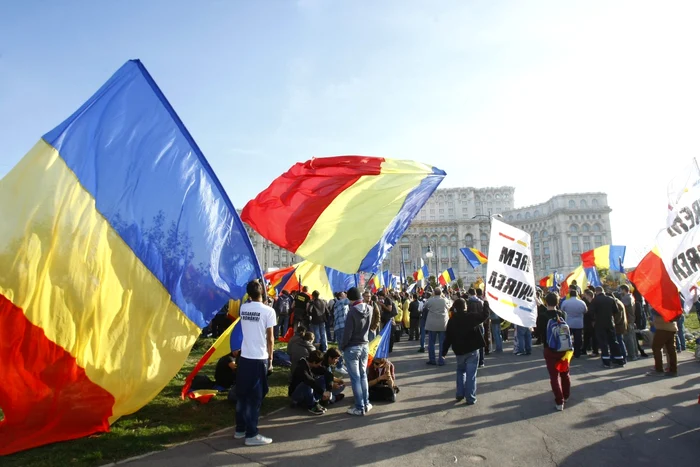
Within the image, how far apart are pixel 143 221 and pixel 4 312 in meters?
1.84

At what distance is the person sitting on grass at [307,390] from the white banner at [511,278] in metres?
3.53

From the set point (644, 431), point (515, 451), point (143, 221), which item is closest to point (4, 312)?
point (143, 221)

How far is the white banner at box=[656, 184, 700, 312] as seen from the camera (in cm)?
761

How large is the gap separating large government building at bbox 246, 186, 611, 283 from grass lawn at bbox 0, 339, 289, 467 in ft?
281

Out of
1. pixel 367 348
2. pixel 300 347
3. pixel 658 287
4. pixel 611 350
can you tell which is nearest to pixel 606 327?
pixel 611 350

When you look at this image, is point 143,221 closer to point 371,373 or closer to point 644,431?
point 371,373

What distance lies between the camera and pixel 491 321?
1361cm

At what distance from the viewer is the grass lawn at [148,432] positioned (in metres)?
5.23

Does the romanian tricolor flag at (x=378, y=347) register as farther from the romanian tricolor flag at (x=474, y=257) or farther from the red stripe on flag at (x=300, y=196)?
the romanian tricolor flag at (x=474, y=257)

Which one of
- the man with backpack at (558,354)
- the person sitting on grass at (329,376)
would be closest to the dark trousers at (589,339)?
the man with backpack at (558,354)

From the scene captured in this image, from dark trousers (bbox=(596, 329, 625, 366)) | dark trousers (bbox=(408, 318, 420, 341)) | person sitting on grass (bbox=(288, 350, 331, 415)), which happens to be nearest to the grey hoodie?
person sitting on grass (bbox=(288, 350, 331, 415))

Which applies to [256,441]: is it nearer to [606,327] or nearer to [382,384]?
[382,384]

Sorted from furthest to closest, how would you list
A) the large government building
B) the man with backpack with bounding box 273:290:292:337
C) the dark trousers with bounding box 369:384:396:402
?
1. the large government building
2. the man with backpack with bounding box 273:290:292:337
3. the dark trousers with bounding box 369:384:396:402

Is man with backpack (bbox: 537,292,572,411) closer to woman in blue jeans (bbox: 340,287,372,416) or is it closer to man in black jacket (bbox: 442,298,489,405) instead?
man in black jacket (bbox: 442,298,489,405)
